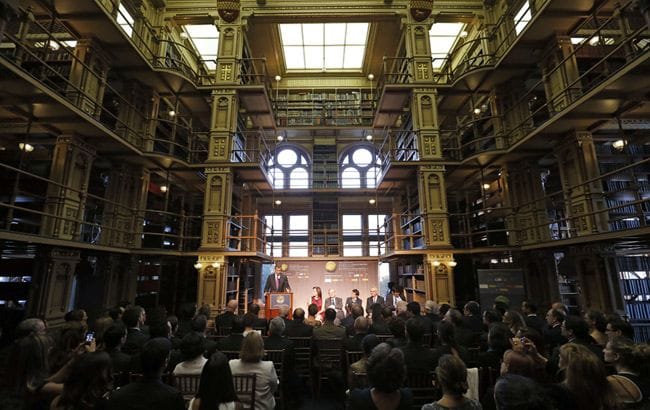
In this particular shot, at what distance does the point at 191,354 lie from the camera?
9.57ft

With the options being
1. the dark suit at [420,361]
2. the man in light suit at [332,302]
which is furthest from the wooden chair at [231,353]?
the man in light suit at [332,302]

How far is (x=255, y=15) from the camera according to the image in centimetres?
1152

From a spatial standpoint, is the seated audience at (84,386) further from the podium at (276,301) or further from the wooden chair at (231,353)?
the podium at (276,301)

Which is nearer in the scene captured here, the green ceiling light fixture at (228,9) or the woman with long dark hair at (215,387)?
the woman with long dark hair at (215,387)

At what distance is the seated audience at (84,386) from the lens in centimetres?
194

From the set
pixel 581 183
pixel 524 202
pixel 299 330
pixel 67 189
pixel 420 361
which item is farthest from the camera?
pixel 524 202

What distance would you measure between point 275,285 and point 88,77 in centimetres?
813

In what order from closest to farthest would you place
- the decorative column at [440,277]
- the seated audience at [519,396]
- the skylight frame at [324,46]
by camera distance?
1. the seated audience at [519,396]
2. the decorative column at [440,277]
3. the skylight frame at [324,46]

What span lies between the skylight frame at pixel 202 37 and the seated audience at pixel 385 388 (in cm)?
1320

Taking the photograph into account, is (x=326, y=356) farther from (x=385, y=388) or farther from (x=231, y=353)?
(x=385, y=388)

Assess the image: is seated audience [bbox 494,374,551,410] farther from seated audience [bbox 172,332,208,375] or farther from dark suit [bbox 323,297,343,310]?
dark suit [bbox 323,297,343,310]

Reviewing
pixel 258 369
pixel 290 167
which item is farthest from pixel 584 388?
pixel 290 167

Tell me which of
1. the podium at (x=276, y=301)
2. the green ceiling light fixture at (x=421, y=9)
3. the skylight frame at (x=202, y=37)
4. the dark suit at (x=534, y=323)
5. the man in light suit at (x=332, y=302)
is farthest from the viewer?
the skylight frame at (x=202, y=37)

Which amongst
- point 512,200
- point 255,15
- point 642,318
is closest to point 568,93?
point 512,200
